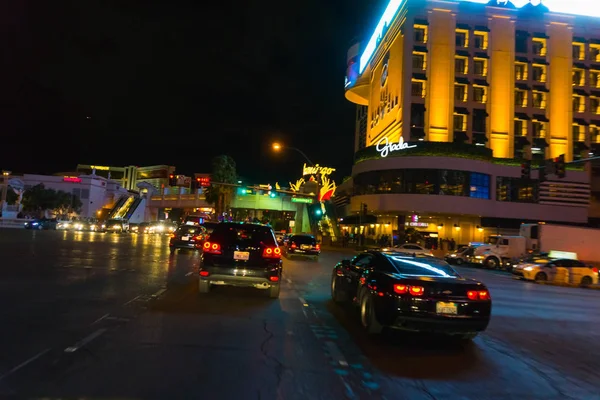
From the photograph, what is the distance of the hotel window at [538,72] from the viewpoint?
6118 cm

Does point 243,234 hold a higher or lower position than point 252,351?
higher

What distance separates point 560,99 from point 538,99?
2.44 m

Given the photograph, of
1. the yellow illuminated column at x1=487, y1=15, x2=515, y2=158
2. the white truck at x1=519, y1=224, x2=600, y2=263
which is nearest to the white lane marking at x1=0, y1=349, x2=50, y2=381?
the white truck at x1=519, y1=224, x2=600, y2=263

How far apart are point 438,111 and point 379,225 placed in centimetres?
1546

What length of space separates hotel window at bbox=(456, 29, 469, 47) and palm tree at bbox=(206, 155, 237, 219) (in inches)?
1339

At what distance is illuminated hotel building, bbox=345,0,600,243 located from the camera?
183 ft

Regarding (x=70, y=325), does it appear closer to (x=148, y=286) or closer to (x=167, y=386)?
(x=167, y=386)

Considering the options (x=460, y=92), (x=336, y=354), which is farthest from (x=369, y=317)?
(x=460, y=92)

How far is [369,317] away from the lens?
28.5 feet

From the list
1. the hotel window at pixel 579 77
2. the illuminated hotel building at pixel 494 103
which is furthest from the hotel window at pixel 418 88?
the hotel window at pixel 579 77

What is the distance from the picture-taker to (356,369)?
21.5 ft

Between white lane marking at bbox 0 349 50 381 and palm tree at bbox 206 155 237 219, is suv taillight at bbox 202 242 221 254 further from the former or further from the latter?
palm tree at bbox 206 155 237 219

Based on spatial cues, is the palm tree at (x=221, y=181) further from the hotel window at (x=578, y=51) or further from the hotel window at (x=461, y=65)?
the hotel window at (x=578, y=51)

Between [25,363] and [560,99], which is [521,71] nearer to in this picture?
[560,99]
